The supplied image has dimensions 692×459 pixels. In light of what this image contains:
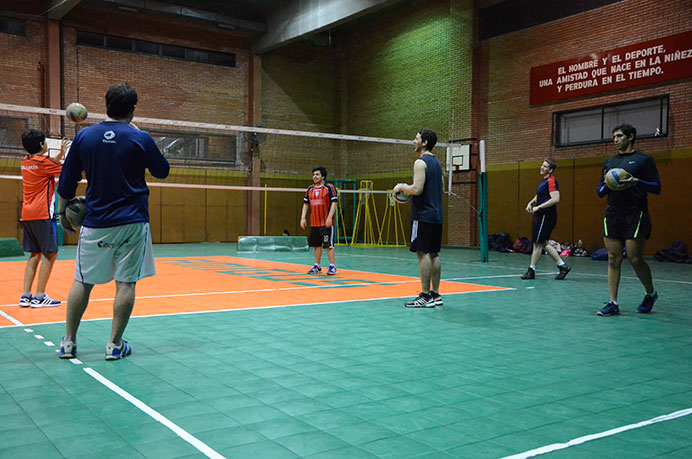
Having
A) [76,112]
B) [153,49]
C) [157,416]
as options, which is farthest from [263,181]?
[157,416]

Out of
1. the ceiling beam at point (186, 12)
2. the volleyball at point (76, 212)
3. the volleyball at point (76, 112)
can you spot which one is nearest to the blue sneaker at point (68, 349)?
the volleyball at point (76, 212)

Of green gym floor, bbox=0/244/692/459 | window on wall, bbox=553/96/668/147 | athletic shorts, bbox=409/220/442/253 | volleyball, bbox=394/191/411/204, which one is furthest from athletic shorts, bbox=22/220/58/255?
window on wall, bbox=553/96/668/147

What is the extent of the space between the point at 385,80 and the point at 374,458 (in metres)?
22.8

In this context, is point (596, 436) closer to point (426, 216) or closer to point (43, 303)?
point (426, 216)

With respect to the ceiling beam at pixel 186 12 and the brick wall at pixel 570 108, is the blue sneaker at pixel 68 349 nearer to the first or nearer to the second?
the brick wall at pixel 570 108

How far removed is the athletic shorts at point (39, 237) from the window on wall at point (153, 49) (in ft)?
55.9

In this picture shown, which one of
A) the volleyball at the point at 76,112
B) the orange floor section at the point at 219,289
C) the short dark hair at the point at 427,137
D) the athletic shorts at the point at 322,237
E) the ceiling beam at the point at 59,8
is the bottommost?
the orange floor section at the point at 219,289

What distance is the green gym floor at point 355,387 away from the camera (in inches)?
101

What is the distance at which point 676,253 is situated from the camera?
47.8 feet

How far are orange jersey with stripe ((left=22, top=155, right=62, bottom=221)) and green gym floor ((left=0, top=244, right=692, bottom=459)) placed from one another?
4.57 ft

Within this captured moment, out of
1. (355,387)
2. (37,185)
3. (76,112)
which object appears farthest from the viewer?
(76,112)

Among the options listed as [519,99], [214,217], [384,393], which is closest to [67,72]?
[214,217]

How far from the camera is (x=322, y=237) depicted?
10148 mm

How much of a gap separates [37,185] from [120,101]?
2.67m
